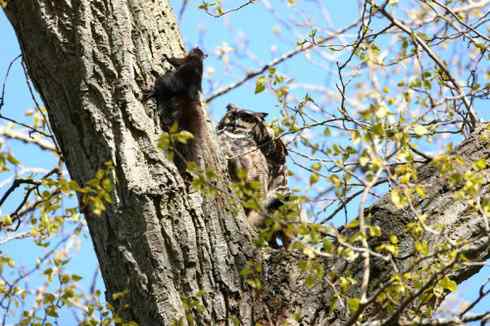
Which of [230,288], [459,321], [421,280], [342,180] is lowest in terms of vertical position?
[459,321]

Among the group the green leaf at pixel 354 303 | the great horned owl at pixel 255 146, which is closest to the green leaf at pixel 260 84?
the great horned owl at pixel 255 146

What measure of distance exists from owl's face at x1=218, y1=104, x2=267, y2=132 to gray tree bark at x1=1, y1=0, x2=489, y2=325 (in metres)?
1.83

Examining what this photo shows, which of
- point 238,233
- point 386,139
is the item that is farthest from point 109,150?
point 386,139

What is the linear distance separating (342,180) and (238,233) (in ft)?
1.86

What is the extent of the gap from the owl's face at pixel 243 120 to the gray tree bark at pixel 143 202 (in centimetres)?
183

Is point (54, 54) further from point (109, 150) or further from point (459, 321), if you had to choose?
point (459, 321)

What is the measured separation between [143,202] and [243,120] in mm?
2291

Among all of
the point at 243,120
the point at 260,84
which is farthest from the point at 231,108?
the point at 260,84

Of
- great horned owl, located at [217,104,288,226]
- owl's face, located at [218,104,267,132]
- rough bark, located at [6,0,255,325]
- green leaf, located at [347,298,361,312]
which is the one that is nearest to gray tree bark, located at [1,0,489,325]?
rough bark, located at [6,0,255,325]

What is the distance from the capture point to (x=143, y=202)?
2.93 m

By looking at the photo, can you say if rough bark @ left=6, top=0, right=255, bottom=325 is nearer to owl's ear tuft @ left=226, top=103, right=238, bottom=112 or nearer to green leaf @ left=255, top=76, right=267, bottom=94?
green leaf @ left=255, top=76, right=267, bottom=94

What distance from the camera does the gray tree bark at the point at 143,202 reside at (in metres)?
2.90

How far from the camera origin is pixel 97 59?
3092 mm

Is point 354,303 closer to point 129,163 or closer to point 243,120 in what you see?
point 129,163
